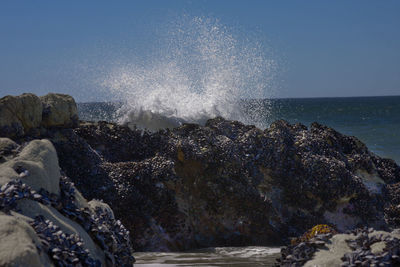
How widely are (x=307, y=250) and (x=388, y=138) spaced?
17.5 m

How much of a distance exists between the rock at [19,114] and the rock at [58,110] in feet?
0.60

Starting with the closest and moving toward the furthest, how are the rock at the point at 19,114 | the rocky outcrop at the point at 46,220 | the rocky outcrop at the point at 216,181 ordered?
the rocky outcrop at the point at 46,220
the rock at the point at 19,114
the rocky outcrop at the point at 216,181

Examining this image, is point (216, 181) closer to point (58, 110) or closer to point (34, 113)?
point (58, 110)

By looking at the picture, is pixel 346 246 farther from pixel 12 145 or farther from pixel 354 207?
pixel 12 145

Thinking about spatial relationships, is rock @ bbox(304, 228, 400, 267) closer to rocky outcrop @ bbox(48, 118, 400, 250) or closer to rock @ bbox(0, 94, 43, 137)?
rocky outcrop @ bbox(48, 118, 400, 250)

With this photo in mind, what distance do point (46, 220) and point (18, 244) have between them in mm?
559

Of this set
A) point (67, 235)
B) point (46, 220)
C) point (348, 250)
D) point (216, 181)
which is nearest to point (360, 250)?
point (348, 250)

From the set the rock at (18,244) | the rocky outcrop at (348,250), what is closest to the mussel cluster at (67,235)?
the rock at (18,244)

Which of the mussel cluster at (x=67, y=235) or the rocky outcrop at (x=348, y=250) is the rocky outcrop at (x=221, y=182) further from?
the rocky outcrop at (x=348, y=250)

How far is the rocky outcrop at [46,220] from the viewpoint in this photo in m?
2.46

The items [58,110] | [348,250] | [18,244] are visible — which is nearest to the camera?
[18,244]

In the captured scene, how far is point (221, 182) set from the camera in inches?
215

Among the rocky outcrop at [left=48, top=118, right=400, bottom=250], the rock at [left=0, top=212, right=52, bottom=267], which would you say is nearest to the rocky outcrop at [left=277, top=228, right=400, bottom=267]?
the rocky outcrop at [left=48, top=118, right=400, bottom=250]

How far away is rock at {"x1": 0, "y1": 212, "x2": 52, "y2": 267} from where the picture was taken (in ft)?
7.43
